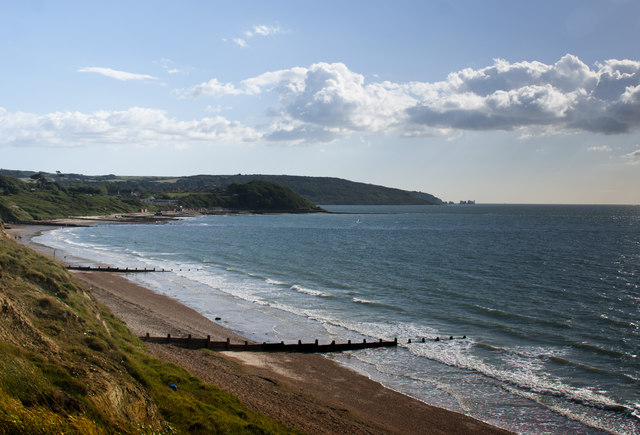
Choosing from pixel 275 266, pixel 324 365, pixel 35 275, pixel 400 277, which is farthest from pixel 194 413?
pixel 275 266

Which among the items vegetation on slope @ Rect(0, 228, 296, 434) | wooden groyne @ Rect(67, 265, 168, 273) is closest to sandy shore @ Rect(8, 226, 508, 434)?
vegetation on slope @ Rect(0, 228, 296, 434)

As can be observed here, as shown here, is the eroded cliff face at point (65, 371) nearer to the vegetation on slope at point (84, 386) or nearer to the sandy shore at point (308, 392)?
the vegetation on slope at point (84, 386)

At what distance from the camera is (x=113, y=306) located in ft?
116

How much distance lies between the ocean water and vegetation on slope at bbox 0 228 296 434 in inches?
435

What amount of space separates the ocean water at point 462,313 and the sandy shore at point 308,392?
1.29 metres

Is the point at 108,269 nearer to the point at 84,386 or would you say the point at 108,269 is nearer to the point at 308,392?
the point at 308,392

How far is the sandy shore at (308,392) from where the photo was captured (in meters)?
18.8

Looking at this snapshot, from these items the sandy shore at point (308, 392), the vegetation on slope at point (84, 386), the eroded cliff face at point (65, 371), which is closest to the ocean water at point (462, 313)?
the sandy shore at point (308, 392)

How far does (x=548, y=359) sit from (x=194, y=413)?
21.1 m

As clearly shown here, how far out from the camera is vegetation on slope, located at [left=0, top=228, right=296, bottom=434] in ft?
31.1

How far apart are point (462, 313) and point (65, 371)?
102ft

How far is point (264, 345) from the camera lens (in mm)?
28109

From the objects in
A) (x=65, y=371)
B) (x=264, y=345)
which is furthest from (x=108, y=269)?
(x=65, y=371)

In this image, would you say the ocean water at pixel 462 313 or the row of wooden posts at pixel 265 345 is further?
the row of wooden posts at pixel 265 345
